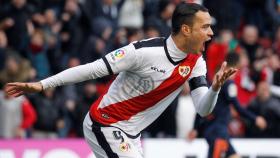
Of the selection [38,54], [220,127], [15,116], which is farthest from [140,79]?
[38,54]

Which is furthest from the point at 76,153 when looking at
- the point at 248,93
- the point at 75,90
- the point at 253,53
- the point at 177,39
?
the point at 177,39

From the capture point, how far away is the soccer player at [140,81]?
25.8 ft

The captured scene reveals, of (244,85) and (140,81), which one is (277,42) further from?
(140,81)

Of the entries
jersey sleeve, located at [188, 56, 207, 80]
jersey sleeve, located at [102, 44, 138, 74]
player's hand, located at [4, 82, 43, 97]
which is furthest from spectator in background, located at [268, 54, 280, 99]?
player's hand, located at [4, 82, 43, 97]

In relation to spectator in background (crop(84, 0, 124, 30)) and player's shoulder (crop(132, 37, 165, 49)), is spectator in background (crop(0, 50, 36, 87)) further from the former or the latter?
player's shoulder (crop(132, 37, 165, 49))

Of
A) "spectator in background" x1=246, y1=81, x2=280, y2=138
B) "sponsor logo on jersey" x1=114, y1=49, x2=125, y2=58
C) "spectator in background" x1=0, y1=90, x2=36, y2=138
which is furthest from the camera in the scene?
"spectator in background" x1=246, y1=81, x2=280, y2=138

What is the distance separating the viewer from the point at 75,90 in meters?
16.2

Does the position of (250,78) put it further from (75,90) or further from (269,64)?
(75,90)

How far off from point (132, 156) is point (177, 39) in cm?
111

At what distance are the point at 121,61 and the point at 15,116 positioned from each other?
22.6 ft

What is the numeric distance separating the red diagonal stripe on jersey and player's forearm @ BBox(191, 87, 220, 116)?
0.18 metres

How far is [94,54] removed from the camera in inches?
655

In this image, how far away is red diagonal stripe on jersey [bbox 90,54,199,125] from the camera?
8.10 meters

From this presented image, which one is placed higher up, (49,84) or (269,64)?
(49,84)
